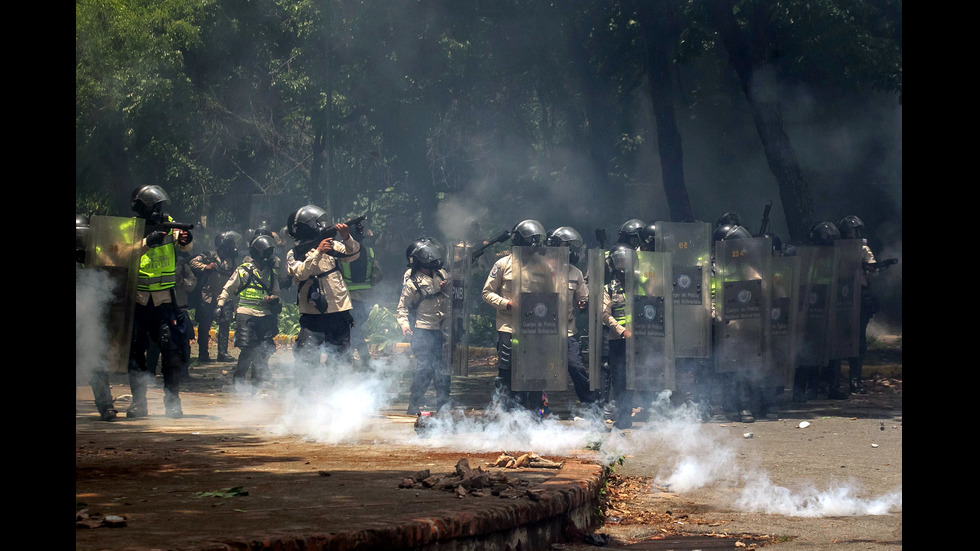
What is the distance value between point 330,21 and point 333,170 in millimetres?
7292

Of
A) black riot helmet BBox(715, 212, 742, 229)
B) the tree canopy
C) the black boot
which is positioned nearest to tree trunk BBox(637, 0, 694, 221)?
the tree canopy

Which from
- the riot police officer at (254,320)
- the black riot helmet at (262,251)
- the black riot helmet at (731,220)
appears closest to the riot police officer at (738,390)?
the black riot helmet at (731,220)

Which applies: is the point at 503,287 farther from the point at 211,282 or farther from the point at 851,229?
the point at 211,282

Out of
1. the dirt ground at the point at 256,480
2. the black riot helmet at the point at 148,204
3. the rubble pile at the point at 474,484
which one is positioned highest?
the black riot helmet at the point at 148,204

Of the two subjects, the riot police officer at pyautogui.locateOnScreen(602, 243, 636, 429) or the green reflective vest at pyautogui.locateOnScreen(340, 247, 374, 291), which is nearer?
the riot police officer at pyautogui.locateOnScreen(602, 243, 636, 429)

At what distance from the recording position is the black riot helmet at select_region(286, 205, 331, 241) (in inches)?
383

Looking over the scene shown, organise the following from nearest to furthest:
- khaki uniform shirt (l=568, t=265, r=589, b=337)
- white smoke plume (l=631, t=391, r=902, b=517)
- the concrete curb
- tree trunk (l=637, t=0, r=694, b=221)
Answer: the concrete curb → white smoke plume (l=631, t=391, r=902, b=517) → khaki uniform shirt (l=568, t=265, r=589, b=337) → tree trunk (l=637, t=0, r=694, b=221)

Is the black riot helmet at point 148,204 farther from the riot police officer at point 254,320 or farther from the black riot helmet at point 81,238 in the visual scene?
the riot police officer at point 254,320

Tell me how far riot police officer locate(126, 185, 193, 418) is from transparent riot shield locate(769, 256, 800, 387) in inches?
A: 220

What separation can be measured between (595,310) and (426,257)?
1910 mm

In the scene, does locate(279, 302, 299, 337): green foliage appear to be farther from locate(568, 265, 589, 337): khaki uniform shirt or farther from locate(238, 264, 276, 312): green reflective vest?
locate(568, 265, 589, 337): khaki uniform shirt

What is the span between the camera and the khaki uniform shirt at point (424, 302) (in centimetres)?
1019

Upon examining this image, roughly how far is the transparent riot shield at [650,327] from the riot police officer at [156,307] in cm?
401
